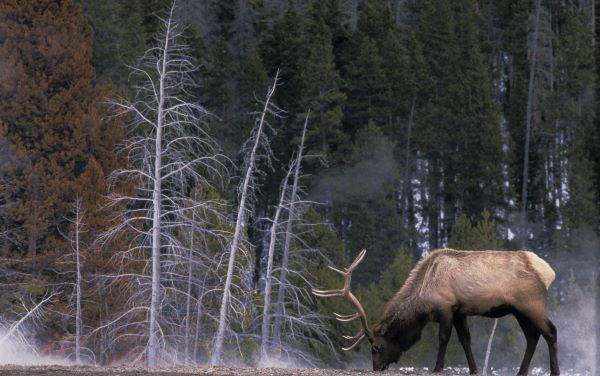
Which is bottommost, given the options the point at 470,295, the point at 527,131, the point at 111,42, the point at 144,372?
the point at 144,372

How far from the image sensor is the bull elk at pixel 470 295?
14789mm

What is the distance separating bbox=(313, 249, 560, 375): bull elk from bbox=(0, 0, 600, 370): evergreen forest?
6.51 m

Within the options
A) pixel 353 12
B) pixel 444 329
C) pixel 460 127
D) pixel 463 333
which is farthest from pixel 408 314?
pixel 353 12

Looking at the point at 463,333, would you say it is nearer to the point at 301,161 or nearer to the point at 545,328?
the point at 545,328

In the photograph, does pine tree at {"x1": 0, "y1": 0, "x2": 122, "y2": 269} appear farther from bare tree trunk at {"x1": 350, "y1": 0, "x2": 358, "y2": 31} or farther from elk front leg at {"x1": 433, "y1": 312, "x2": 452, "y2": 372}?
bare tree trunk at {"x1": 350, "y1": 0, "x2": 358, "y2": 31}

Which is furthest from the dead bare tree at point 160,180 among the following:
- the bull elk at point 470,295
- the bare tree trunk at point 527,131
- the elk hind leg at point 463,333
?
the bare tree trunk at point 527,131

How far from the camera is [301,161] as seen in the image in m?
50.2

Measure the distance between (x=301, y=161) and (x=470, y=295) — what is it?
117ft

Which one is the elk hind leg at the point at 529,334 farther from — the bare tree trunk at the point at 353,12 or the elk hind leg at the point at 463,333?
the bare tree trunk at the point at 353,12

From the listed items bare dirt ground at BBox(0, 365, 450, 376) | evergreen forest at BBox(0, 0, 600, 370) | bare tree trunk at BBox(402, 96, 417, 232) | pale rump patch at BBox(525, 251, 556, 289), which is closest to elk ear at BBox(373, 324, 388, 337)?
bare dirt ground at BBox(0, 365, 450, 376)

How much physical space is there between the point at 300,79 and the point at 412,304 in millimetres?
38554

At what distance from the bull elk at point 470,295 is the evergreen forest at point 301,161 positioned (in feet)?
21.3

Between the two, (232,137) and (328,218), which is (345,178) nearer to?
(328,218)

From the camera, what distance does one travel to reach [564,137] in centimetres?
5956
